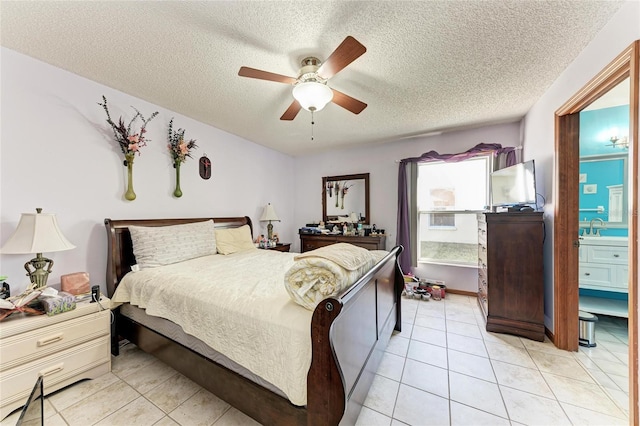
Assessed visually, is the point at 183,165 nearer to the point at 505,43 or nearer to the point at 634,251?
the point at 505,43

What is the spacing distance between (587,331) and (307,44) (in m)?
3.49

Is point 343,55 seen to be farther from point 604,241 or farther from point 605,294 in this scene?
point 605,294

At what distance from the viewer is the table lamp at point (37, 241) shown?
1.65m

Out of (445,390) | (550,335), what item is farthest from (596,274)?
(445,390)

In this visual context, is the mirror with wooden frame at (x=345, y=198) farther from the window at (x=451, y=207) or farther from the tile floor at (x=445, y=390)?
the tile floor at (x=445, y=390)

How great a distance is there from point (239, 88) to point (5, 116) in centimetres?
178

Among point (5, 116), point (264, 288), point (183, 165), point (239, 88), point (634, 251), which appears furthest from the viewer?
point (183, 165)

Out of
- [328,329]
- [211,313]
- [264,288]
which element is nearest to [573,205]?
[328,329]

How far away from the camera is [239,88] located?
233 cm

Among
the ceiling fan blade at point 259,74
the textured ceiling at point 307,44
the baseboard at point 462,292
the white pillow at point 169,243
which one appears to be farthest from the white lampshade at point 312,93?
the baseboard at point 462,292

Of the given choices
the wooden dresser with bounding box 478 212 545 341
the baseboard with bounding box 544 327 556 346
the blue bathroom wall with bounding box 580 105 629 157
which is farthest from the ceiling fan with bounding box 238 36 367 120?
the blue bathroom wall with bounding box 580 105 629 157

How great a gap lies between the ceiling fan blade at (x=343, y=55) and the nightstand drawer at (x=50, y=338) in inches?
100

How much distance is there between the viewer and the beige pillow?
2969 mm

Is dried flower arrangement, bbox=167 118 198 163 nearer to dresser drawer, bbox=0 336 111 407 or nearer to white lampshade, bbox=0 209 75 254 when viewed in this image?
white lampshade, bbox=0 209 75 254
